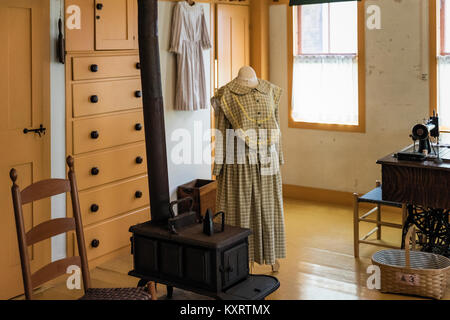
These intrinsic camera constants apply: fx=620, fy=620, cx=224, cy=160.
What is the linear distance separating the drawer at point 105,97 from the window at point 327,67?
2.22 metres

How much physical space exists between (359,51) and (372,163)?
1120 mm

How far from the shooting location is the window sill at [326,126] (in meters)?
6.25

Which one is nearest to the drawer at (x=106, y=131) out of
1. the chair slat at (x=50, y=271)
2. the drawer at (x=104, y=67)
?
the drawer at (x=104, y=67)

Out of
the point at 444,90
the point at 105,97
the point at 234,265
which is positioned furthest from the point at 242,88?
the point at 444,90

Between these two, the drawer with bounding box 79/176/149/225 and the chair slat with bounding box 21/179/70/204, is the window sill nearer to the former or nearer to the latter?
the drawer with bounding box 79/176/149/225

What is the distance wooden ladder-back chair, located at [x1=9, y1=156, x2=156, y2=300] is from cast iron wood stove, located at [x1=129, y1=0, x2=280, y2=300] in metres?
0.43

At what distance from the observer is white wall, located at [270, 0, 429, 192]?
5840 millimetres

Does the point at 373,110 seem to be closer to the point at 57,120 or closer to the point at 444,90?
the point at 444,90

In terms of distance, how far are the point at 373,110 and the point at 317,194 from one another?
1098 millimetres

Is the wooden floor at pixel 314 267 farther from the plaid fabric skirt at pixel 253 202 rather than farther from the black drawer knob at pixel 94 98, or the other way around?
the black drawer knob at pixel 94 98

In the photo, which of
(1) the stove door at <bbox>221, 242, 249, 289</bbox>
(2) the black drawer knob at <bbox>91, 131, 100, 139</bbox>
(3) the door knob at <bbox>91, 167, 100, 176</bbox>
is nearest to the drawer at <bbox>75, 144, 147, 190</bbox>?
(3) the door knob at <bbox>91, 167, 100, 176</bbox>

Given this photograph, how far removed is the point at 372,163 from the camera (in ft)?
20.4

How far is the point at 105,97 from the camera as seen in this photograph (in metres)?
4.66

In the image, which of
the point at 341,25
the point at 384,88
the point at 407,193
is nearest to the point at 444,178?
the point at 407,193
